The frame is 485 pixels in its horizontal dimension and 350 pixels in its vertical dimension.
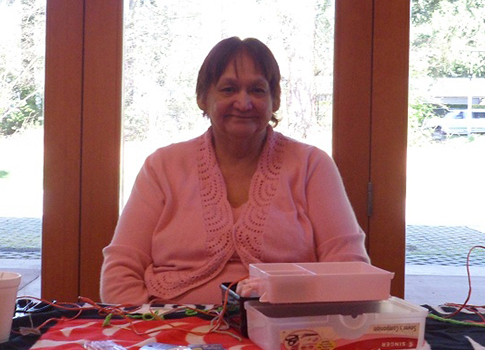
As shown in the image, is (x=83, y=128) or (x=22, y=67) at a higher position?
(x=22, y=67)

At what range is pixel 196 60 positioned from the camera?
2.69m

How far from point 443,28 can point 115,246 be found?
168 centimetres

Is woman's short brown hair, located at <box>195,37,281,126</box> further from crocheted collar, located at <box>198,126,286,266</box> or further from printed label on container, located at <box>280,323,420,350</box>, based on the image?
printed label on container, located at <box>280,323,420,350</box>

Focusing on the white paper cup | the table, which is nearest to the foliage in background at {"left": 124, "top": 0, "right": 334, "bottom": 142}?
the table

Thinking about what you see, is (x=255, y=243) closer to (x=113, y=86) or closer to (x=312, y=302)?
(x=312, y=302)

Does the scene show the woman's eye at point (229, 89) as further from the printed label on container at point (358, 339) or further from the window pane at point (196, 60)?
the printed label on container at point (358, 339)

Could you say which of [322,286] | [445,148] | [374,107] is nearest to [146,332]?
[322,286]

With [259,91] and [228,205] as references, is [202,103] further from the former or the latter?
[228,205]

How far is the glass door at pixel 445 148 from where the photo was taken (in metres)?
2.63

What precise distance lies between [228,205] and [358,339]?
84 cm

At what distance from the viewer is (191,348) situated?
991mm

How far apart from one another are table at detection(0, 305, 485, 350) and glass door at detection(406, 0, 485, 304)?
1.40 metres

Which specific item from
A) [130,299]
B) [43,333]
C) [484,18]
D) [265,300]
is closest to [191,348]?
[265,300]

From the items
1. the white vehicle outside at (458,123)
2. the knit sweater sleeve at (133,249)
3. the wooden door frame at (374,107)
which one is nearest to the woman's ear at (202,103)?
the knit sweater sleeve at (133,249)
